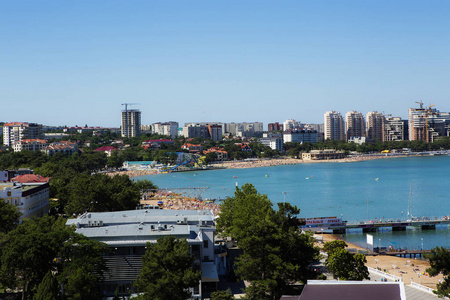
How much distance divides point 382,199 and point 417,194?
3.47 meters

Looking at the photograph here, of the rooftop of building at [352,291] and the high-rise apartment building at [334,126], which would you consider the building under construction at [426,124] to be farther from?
the rooftop of building at [352,291]

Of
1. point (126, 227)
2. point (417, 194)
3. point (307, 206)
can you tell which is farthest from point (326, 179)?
point (126, 227)

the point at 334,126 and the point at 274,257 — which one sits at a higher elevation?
the point at 334,126

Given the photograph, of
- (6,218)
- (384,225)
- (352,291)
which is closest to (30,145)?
(384,225)

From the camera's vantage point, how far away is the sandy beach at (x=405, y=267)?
13.4 meters

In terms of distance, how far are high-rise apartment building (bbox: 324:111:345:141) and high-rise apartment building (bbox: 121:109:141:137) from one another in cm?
3456

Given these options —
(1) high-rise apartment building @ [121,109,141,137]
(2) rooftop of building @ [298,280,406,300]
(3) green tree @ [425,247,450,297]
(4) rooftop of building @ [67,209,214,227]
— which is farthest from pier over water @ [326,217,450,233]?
(1) high-rise apartment building @ [121,109,141,137]

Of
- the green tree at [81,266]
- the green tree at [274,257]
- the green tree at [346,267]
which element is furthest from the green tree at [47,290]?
the green tree at [346,267]

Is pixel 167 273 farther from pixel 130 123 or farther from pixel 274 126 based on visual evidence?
pixel 274 126

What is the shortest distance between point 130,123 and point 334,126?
37312 millimetres

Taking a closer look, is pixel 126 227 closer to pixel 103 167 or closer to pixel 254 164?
pixel 103 167

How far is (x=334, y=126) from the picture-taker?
94.1m

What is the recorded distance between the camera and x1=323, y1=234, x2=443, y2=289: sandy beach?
526 inches

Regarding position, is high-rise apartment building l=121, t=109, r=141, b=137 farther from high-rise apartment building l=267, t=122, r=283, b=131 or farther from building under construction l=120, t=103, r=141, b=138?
high-rise apartment building l=267, t=122, r=283, b=131
